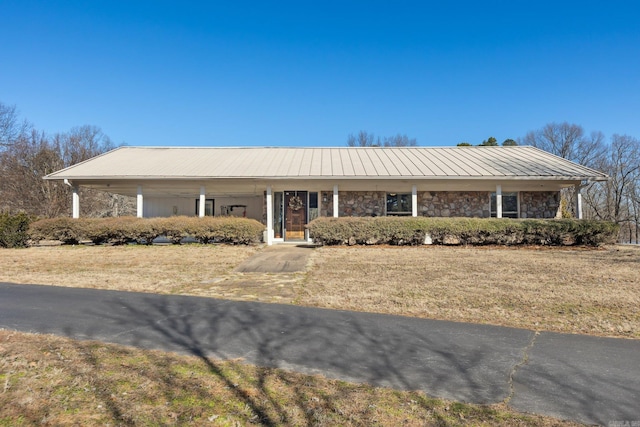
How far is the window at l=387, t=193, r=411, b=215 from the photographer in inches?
679

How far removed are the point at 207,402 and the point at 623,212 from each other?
40091 millimetres

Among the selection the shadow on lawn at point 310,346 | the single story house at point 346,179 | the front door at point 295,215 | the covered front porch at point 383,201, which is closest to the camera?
the shadow on lawn at point 310,346

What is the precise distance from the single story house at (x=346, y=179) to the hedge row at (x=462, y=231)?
1784 millimetres

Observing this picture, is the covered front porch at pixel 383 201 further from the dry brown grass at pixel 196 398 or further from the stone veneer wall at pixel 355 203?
the dry brown grass at pixel 196 398

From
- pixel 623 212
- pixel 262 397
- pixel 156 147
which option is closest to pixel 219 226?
pixel 156 147

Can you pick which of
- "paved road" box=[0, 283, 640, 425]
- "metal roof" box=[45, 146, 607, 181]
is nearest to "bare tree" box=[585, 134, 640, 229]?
"metal roof" box=[45, 146, 607, 181]

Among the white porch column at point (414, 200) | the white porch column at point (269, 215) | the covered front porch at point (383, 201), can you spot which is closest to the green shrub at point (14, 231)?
the covered front porch at point (383, 201)

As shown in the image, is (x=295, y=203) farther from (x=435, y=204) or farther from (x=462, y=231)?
(x=462, y=231)

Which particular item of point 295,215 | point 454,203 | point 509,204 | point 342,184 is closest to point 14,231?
point 295,215

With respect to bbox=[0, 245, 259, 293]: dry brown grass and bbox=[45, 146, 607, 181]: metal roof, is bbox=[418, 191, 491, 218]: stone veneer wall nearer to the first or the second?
bbox=[45, 146, 607, 181]: metal roof

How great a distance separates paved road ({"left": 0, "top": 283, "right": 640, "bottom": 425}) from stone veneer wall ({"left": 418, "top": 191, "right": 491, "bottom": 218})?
12387mm

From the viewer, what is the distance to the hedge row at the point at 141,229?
14.3m

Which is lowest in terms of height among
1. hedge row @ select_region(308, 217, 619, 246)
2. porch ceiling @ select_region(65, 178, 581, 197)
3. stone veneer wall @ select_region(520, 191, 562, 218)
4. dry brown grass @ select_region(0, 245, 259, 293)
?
dry brown grass @ select_region(0, 245, 259, 293)

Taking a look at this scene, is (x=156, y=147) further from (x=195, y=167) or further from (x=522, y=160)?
(x=522, y=160)
